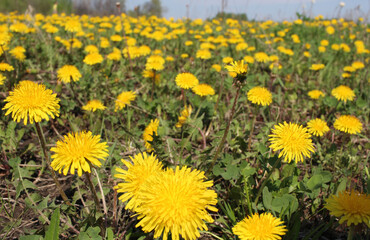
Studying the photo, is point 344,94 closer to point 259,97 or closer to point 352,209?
point 259,97

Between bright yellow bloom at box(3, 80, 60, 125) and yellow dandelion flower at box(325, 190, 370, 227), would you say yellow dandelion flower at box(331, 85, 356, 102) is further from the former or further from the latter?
bright yellow bloom at box(3, 80, 60, 125)

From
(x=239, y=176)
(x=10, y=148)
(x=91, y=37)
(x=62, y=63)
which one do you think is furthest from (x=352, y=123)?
(x=91, y=37)

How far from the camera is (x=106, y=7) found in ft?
54.7

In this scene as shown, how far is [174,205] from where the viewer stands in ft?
3.87

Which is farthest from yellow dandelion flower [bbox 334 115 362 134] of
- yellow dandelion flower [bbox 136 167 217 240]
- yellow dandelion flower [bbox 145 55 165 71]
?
yellow dandelion flower [bbox 145 55 165 71]

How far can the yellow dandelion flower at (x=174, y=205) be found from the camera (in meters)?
1.16

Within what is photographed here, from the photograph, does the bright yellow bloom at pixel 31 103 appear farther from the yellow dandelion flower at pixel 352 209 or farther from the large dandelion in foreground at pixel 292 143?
the yellow dandelion flower at pixel 352 209

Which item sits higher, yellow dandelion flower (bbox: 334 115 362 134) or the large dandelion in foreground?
the large dandelion in foreground

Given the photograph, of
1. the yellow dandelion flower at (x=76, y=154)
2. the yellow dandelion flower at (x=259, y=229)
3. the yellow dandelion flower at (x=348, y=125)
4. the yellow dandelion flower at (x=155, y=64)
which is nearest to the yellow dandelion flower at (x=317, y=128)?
the yellow dandelion flower at (x=348, y=125)

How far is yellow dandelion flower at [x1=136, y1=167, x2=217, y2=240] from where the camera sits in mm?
1164

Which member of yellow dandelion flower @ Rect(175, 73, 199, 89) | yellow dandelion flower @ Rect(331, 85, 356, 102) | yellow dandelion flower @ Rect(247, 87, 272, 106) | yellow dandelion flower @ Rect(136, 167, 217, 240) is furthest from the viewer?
yellow dandelion flower @ Rect(331, 85, 356, 102)

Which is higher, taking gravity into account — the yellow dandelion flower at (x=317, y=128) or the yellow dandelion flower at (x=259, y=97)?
the yellow dandelion flower at (x=259, y=97)

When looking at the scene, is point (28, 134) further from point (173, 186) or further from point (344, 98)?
point (344, 98)

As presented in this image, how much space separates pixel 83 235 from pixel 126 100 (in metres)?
1.78
